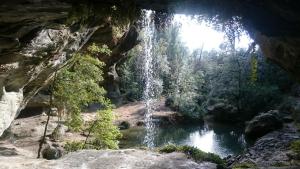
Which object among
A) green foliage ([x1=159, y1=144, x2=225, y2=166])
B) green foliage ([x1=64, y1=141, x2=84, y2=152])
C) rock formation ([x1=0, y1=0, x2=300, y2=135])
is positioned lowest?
green foliage ([x1=64, y1=141, x2=84, y2=152])

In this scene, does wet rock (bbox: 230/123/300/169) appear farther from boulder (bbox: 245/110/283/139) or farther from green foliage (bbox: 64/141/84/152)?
green foliage (bbox: 64/141/84/152)

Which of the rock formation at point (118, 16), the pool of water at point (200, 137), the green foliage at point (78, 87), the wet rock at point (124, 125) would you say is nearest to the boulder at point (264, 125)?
the pool of water at point (200, 137)

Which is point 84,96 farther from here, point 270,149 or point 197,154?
point 270,149

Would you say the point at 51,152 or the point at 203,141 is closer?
the point at 51,152

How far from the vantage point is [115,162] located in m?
11.2

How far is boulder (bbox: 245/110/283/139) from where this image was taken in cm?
2502

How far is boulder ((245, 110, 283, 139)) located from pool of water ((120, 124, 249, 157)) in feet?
3.12

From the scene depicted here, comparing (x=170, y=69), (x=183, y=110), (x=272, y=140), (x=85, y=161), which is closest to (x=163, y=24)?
(x=85, y=161)

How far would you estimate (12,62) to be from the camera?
11.4 meters

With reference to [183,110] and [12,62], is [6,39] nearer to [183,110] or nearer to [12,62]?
[12,62]

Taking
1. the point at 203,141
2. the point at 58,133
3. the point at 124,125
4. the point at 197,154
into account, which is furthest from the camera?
the point at 124,125

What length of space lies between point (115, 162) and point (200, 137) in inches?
725

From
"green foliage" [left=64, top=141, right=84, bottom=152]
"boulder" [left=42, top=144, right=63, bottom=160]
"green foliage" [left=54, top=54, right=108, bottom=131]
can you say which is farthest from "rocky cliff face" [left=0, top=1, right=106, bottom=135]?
"green foliage" [left=64, top=141, right=84, bottom=152]

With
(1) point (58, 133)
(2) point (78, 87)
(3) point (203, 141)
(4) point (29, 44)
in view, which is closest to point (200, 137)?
(3) point (203, 141)
